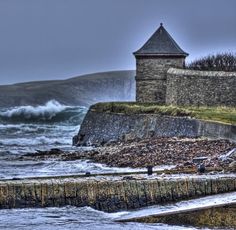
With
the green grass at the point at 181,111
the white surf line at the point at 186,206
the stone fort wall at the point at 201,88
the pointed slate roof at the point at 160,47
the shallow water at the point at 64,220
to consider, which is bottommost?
the shallow water at the point at 64,220

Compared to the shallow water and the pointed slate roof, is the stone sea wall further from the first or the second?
the shallow water

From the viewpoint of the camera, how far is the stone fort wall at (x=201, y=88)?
4522 cm

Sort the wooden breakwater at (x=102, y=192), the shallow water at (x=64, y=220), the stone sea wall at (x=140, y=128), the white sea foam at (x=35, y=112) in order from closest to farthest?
1. the shallow water at (x=64, y=220)
2. the wooden breakwater at (x=102, y=192)
3. the stone sea wall at (x=140, y=128)
4. the white sea foam at (x=35, y=112)

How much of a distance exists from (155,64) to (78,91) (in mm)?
79261

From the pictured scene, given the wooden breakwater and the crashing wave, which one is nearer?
the wooden breakwater

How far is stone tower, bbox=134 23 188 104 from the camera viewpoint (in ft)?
167

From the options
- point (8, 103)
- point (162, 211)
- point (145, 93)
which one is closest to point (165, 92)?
point (145, 93)

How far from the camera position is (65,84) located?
443ft

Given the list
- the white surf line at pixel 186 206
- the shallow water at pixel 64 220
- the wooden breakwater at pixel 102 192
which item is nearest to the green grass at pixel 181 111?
the wooden breakwater at pixel 102 192

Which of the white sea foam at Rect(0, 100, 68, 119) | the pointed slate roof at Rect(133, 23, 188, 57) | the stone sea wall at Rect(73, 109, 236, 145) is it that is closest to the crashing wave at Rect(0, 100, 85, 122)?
the white sea foam at Rect(0, 100, 68, 119)

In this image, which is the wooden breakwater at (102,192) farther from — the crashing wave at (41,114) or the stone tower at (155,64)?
the crashing wave at (41,114)

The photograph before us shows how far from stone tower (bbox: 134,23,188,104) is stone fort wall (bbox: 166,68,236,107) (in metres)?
1.52

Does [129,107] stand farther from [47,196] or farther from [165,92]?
[47,196]

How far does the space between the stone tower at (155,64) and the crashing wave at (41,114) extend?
30.6 meters
